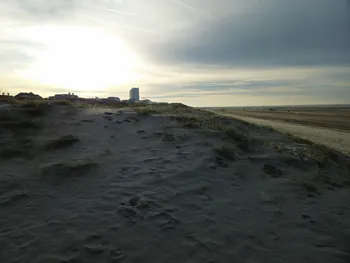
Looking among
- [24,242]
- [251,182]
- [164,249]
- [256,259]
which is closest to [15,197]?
[24,242]

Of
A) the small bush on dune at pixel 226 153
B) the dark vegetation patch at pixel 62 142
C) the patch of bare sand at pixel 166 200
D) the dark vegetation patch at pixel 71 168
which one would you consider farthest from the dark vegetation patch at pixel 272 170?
the dark vegetation patch at pixel 62 142

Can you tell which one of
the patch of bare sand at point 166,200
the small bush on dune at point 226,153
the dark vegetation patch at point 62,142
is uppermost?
the dark vegetation patch at point 62,142

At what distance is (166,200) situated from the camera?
721 cm

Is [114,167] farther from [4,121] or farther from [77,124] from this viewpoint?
[4,121]

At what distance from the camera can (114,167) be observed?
8688 millimetres

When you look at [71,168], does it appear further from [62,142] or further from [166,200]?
[166,200]

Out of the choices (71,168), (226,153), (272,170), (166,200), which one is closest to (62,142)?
(71,168)

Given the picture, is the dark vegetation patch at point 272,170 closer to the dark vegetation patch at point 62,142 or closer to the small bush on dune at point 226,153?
the small bush on dune at point 226,153

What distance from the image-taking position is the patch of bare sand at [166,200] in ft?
17.6

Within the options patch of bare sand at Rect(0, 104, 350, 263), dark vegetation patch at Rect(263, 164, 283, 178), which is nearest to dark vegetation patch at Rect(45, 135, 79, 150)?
patch of bare sand at Rect(0, 104, 350, 263)

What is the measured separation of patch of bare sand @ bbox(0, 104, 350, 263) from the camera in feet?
17.6

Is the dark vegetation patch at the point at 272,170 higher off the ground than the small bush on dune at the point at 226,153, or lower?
lower

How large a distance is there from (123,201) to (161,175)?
1.87 meters

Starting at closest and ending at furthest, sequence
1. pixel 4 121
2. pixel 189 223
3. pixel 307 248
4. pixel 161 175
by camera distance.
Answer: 1. pixel 307 248
2. pixel 189 223
3. pixel 161 175
4. pixel 4 121
